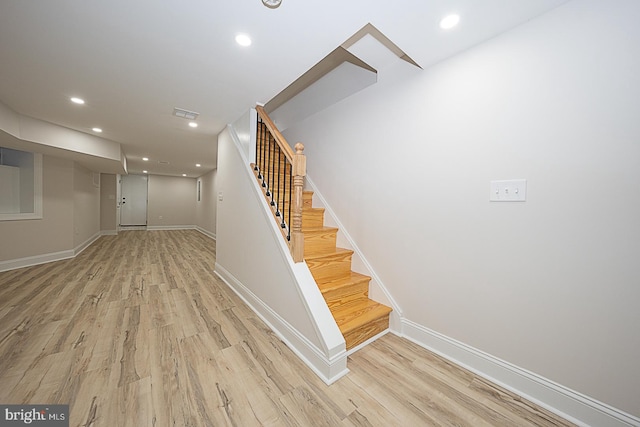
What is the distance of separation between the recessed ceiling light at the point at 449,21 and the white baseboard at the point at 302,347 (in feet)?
7.19

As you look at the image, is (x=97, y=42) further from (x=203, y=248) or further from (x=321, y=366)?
(x=203, y=248)

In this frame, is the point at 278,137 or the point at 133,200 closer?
the point at 278,137

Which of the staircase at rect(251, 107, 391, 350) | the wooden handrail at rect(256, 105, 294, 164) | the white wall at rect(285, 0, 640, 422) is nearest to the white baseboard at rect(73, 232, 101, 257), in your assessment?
the staircase at rect(251, 107, 391, 350)

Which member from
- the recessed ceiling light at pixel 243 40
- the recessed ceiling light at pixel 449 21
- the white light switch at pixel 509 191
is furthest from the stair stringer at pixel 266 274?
the recessed ceiling light at pixel 449 21

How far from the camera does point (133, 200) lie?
892cm

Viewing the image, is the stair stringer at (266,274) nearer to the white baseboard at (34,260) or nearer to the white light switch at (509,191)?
the white light switch at (509,191)

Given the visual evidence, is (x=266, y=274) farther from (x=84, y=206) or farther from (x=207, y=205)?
(x=207, y=205)

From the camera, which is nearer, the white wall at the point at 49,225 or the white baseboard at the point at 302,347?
the white baseboard at the point at 302,347

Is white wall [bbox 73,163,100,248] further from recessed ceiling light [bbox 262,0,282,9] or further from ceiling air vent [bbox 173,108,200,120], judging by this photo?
recessed ceiling light [bbox 262,0,282,9]

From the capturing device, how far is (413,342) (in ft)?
6.08

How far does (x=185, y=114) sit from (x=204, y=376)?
9.46 feet

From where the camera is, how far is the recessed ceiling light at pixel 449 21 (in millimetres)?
1316

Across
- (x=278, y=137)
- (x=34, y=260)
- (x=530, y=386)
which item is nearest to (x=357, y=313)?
(x=530, y=386)

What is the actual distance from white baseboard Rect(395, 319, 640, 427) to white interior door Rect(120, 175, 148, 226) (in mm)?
10851
